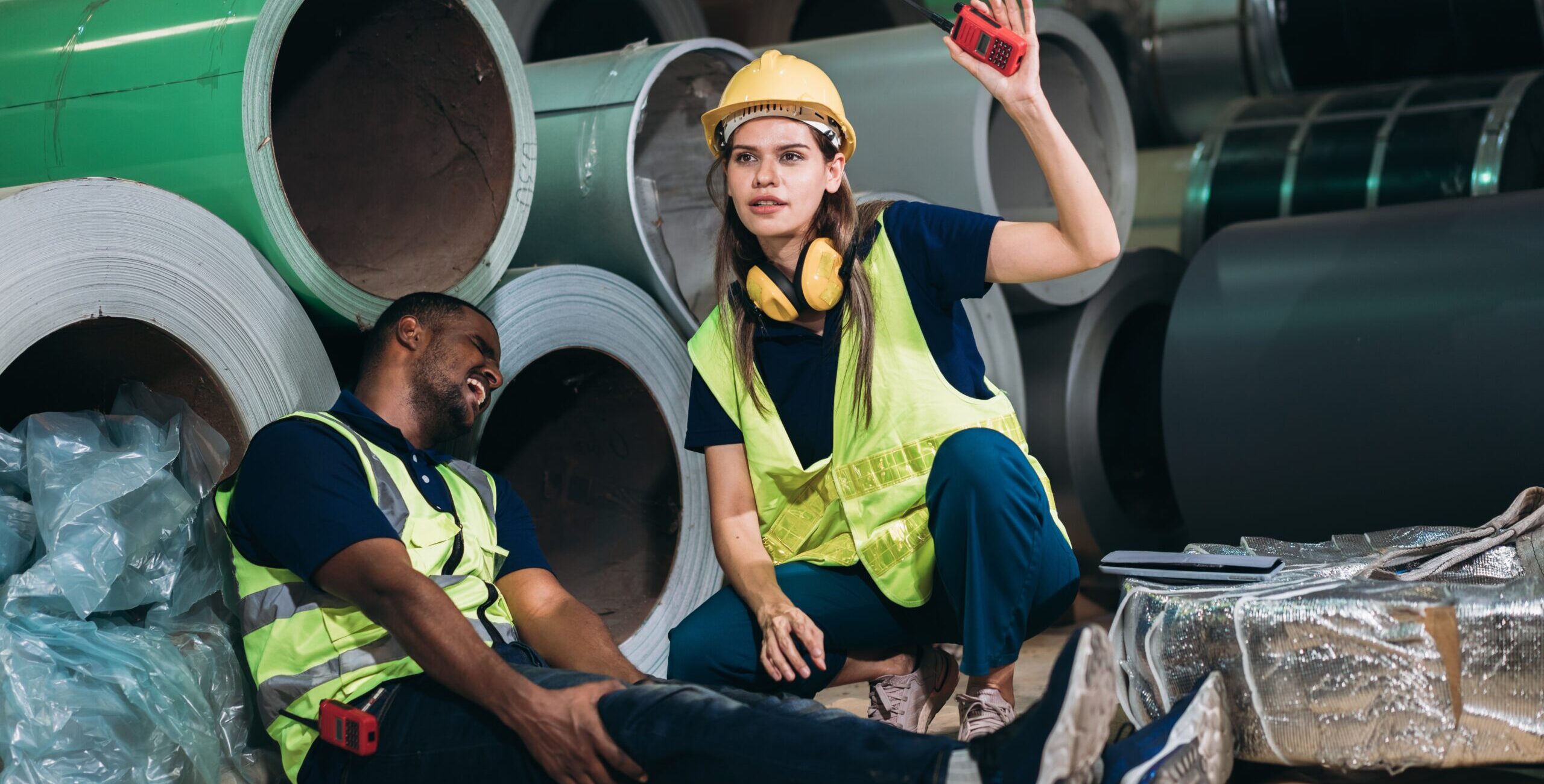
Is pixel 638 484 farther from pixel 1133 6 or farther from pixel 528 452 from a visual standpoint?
pixel 1133 6

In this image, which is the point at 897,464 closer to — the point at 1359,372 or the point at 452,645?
the point at 452,645

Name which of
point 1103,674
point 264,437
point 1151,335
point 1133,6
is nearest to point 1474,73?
point 1133,6

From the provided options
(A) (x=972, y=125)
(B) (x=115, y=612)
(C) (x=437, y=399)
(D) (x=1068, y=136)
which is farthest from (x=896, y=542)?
(D) (x=1068, y=136)

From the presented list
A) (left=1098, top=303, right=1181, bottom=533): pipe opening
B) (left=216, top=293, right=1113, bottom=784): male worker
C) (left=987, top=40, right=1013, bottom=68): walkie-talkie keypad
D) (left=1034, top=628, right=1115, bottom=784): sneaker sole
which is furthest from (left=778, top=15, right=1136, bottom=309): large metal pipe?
(left=1034, top=628, right=1115, bottom=784): sneaker sole

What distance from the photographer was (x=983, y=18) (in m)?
2.01

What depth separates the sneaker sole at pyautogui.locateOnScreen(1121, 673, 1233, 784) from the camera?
1656 mm

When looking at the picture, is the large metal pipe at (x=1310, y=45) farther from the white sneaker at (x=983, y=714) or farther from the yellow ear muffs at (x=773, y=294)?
the white sneaker at (x=983, y=714)

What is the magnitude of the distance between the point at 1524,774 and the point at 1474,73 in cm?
311

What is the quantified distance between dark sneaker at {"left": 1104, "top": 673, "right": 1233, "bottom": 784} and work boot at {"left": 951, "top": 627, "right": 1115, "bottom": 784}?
0.12 m

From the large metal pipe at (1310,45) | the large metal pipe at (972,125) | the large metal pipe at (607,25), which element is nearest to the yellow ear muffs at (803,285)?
the large metal pipe at (972,125)

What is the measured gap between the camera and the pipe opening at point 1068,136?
3.86 metres

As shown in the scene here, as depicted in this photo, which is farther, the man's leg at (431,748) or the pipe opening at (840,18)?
the pipe opening at (840,18)

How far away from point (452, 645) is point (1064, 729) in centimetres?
80

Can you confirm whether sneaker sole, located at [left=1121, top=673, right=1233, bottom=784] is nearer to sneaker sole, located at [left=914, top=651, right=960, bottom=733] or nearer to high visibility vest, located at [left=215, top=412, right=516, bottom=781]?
sneaker sole, located at [left=914, top=651, right=960, bottom=733]
